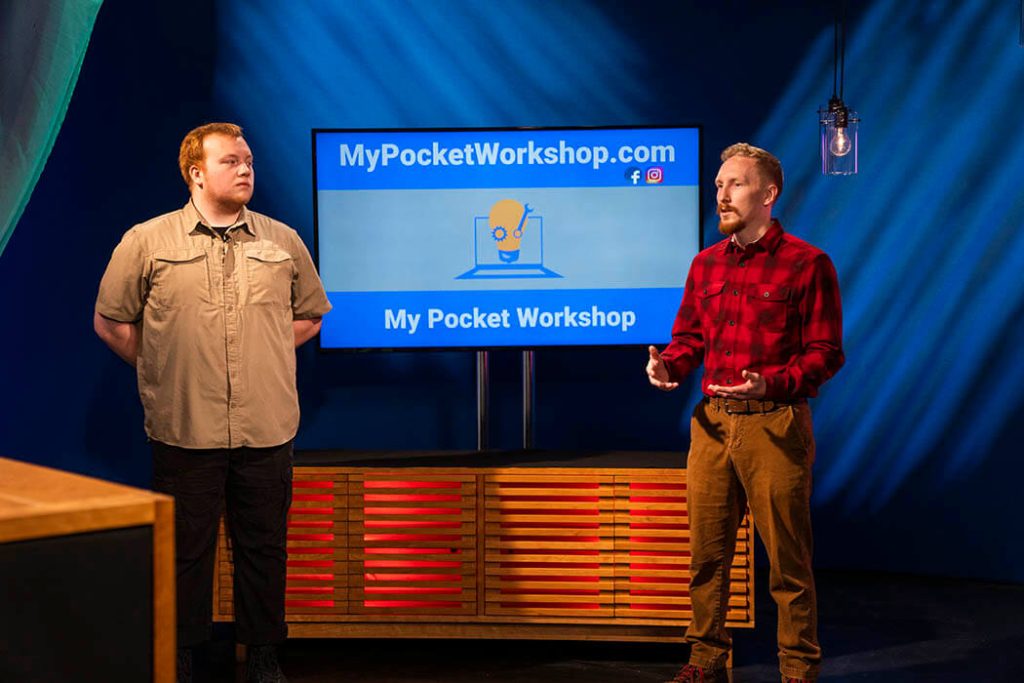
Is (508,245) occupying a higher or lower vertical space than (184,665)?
higher

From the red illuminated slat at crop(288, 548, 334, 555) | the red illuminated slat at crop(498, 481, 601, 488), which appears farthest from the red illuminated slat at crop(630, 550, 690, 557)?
the red illuminated slat at crop(288, 548, 334, 555)

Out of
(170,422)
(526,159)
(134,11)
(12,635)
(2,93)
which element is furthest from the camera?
(134,11)

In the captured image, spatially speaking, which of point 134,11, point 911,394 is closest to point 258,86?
point 134,11

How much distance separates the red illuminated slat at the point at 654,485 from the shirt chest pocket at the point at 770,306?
0.79 m

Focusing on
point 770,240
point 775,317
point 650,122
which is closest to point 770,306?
point 775,317

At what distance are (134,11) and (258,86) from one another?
0.56 meters

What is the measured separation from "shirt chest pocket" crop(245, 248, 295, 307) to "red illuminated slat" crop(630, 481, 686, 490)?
126cm

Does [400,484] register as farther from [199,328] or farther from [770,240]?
[770,240]

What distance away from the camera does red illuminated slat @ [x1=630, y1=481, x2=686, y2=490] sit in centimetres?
371

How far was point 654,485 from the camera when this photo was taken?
3.71 meters

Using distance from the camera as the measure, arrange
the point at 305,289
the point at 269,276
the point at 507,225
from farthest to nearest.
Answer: the point at 507,225 < the point at 305,289 < the point at 269,276

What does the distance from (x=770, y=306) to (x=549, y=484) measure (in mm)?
1035

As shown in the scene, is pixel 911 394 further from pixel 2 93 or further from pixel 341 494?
pixel 2 93

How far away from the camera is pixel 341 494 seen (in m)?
3.78
